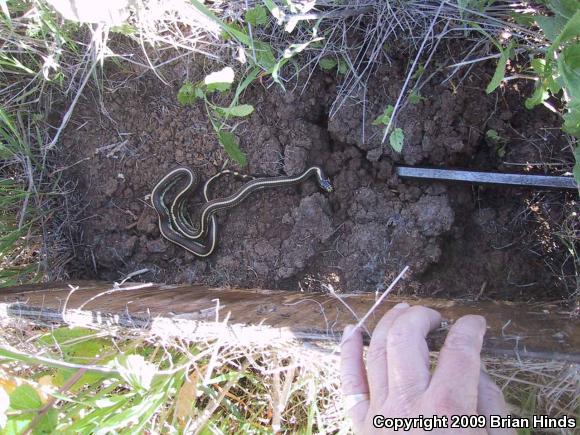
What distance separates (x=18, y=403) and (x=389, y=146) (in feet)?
7.34

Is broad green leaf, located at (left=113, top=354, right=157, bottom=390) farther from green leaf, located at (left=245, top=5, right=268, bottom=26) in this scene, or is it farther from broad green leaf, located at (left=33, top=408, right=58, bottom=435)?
green leaf, located at (left=245, top=5, right=268, bottom=26)

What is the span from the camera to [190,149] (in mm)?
3158

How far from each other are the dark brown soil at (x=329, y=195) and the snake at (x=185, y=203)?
63 millimetres

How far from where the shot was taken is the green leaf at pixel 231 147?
2822mm

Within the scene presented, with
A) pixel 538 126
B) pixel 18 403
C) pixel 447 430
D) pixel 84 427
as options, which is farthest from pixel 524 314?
pixel 18 403

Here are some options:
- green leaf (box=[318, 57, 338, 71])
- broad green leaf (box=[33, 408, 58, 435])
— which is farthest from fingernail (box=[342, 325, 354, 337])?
green leaf (box=[318, 57, 338, 71])

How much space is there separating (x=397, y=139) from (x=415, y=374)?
1367 millimetres

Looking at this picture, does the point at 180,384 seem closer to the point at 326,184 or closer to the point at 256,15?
the point at 326,184

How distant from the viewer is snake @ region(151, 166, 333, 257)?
122 inches

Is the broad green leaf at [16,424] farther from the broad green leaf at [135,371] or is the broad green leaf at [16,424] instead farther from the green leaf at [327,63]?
the green leaf at [327,63]

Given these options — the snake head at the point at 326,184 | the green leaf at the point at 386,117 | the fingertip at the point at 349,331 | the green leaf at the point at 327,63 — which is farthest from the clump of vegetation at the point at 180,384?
the green leaf at the point at 327,63

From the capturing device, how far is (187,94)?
2.90 meters

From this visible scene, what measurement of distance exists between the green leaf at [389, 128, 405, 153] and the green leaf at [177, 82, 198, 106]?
1232 millimetres

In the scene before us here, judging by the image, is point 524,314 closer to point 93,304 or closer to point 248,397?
point 248,397
